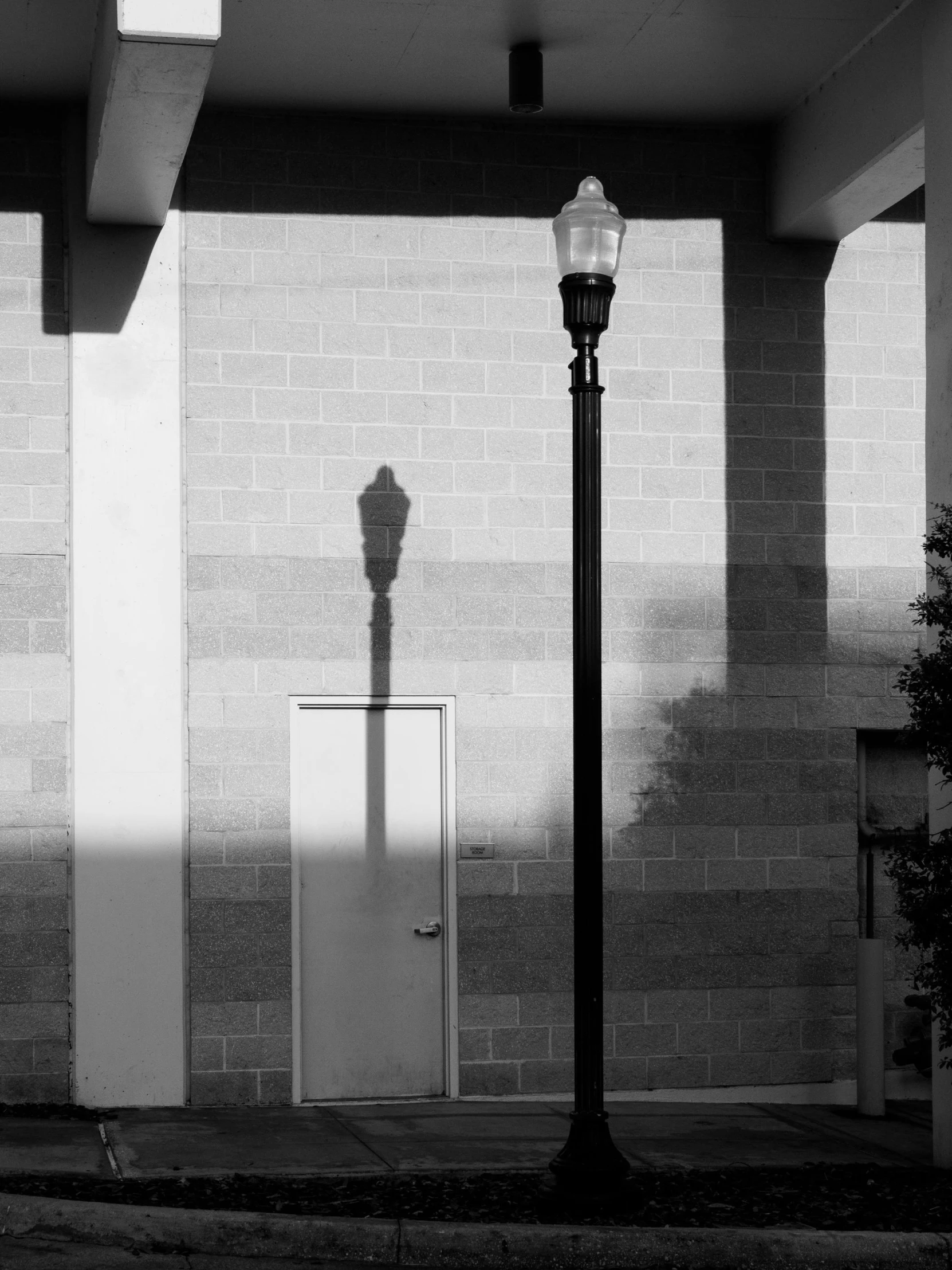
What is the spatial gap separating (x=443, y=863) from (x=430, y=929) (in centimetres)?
40

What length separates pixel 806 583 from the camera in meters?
9.95

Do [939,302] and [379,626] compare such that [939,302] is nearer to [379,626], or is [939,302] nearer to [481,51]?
[481,51]

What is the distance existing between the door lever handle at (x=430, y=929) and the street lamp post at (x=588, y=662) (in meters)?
2.63

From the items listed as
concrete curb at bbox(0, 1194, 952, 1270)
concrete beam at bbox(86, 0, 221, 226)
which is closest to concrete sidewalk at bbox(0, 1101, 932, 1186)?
concrete curb at bbox(0, 1194, 952, 1270)

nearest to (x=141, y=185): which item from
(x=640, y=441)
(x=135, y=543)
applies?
(x=135, y=543)

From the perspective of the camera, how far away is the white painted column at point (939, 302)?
7.88 meters

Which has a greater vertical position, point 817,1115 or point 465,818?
point 465,818

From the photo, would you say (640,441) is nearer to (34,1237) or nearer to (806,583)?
(806,583)

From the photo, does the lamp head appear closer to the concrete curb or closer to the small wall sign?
the small wall sign

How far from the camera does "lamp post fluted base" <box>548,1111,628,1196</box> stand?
21.4 feet

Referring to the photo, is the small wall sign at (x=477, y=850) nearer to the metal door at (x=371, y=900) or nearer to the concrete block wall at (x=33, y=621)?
the metal door at (x=371, y=900)

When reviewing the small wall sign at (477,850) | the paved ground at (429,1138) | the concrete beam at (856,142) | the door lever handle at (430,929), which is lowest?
the paved ground at (429,1138)

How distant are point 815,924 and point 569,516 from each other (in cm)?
297

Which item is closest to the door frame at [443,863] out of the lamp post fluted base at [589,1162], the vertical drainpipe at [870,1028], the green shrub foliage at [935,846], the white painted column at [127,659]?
the white painted column at [127,659]
